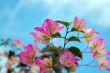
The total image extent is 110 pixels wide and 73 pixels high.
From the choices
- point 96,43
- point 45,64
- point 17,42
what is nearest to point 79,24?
point 96,43

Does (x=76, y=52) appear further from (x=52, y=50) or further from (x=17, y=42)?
(x=17, y=42)

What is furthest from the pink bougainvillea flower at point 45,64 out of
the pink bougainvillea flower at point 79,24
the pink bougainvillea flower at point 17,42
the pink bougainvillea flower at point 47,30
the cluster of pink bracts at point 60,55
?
the pink bougainvillea flower at point 17,42

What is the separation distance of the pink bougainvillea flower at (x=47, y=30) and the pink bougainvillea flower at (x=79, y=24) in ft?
0.30

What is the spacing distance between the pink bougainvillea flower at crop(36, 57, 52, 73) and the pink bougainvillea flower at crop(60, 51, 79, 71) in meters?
0.07

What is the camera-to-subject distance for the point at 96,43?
6.49 feet

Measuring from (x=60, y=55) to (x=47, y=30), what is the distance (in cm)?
16

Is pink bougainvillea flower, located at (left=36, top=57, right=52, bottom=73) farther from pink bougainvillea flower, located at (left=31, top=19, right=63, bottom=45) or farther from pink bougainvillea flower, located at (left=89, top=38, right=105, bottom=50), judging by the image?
pink bougainvillea flower, located at (left=89, top=38, right=105, bottom=50)

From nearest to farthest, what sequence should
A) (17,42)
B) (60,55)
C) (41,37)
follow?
(60,55) < (41,37) < (17,42)

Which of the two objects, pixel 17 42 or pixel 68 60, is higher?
pixel 17 42

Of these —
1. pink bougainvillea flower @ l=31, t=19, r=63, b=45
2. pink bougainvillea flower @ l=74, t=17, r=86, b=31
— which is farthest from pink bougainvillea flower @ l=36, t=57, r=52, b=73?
pink bougainvillea flower @ l=74, t=17, r=86, b=31

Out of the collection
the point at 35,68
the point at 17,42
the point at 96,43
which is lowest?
the point at 35,68

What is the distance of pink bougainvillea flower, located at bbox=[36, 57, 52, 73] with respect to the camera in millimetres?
1858

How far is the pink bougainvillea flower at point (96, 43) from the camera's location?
6.48ft

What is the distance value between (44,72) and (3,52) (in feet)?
14.0
